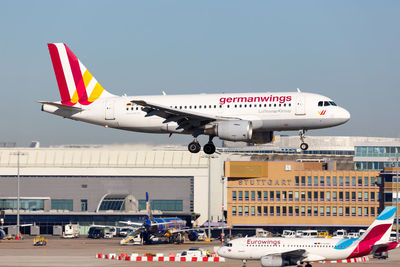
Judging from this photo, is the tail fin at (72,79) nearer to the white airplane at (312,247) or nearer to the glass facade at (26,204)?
the white airplane at (312,247)

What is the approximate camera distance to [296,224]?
172125 mm

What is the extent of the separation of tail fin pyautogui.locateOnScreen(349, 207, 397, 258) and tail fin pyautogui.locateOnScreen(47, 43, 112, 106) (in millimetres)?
32339

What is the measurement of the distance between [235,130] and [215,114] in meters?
3.65

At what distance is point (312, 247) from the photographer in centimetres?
8688

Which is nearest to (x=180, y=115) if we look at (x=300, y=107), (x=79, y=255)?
(x=300, y=107)

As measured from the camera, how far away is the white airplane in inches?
3366

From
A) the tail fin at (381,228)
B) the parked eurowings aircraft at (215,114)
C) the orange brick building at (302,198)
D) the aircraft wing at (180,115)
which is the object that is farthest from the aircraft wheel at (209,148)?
the orange brick building at (302,198)

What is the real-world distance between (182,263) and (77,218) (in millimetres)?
99750

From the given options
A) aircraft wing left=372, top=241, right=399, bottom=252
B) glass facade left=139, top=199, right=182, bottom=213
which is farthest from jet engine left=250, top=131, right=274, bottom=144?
glass facade left=139, top=199, right=182, bottom=213

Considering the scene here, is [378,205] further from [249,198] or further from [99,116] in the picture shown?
[99,116]

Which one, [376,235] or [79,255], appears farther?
[79,255]

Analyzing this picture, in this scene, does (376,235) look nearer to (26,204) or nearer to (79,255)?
(79,255)

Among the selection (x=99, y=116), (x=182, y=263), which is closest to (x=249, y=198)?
(x=182, y=263)

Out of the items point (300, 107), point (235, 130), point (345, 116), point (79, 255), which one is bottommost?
point (79, 255)
